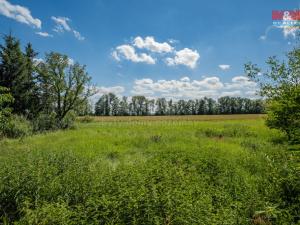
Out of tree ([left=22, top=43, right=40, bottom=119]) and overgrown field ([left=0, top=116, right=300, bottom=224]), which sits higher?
tree ([left=22, top=43, right=40, bottom=119])

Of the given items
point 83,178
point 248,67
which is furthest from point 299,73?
point 83,178

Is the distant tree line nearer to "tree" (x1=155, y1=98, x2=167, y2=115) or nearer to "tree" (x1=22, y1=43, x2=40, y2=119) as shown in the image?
"tree" (x1=155, y1=98, x2=167, y2=115)

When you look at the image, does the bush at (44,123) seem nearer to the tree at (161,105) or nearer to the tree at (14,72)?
the tree at (14,72)

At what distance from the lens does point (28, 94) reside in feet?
76.6

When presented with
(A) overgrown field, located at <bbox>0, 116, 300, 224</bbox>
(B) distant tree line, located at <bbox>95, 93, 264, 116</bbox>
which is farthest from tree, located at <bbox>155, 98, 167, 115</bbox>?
(A) overgrown field, located at <bbox>0, 116, 300, 224</bbox>

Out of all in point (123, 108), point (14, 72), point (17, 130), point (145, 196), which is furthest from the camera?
point (123, 108)

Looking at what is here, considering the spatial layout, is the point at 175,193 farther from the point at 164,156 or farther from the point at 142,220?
the point at 164,156

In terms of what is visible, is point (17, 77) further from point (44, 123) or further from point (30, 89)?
point (44, 123)

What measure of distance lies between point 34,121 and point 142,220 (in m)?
23.4

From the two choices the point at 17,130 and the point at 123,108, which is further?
the point at 123,108

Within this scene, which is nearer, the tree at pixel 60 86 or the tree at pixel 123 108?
the tree at pixel 60 86

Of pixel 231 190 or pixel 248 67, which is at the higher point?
pixel 248 67

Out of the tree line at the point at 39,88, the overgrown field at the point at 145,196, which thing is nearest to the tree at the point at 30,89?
the tree line at the point at 39,88

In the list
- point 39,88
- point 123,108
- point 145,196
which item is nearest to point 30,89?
point 39,88
